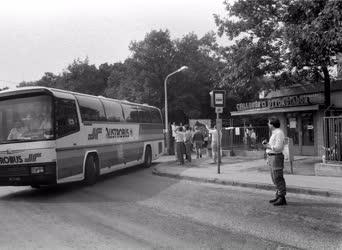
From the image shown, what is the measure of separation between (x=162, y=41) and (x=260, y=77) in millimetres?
20496

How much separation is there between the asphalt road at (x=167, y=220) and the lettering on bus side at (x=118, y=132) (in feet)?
A: 11.5

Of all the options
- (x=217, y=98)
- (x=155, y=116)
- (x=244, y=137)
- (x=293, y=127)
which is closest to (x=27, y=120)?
(x=217, y=98)

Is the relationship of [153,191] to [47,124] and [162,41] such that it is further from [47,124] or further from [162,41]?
[162,41]

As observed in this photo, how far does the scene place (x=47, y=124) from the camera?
11.2 meters

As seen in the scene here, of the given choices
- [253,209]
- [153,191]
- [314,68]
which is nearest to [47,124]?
[153,191]

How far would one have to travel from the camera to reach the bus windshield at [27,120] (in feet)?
36.9

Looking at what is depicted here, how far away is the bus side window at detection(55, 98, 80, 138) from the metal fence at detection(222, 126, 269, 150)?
487 inches

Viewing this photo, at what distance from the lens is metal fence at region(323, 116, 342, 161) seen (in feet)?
44.3

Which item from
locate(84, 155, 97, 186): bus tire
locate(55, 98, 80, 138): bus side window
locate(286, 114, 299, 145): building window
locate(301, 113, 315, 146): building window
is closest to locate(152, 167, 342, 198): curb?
locate(84, 155, 97, 186): bus tire

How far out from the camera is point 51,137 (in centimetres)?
1123

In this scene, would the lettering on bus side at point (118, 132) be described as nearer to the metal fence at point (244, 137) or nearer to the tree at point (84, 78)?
the metal fence at point (244, 137)

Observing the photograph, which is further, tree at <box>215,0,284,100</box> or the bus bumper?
tree at <box>215,0,284,100</box>

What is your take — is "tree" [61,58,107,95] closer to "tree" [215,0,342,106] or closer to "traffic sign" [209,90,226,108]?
"tree" [215,0,342,106]

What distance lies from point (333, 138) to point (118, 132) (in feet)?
25.3
